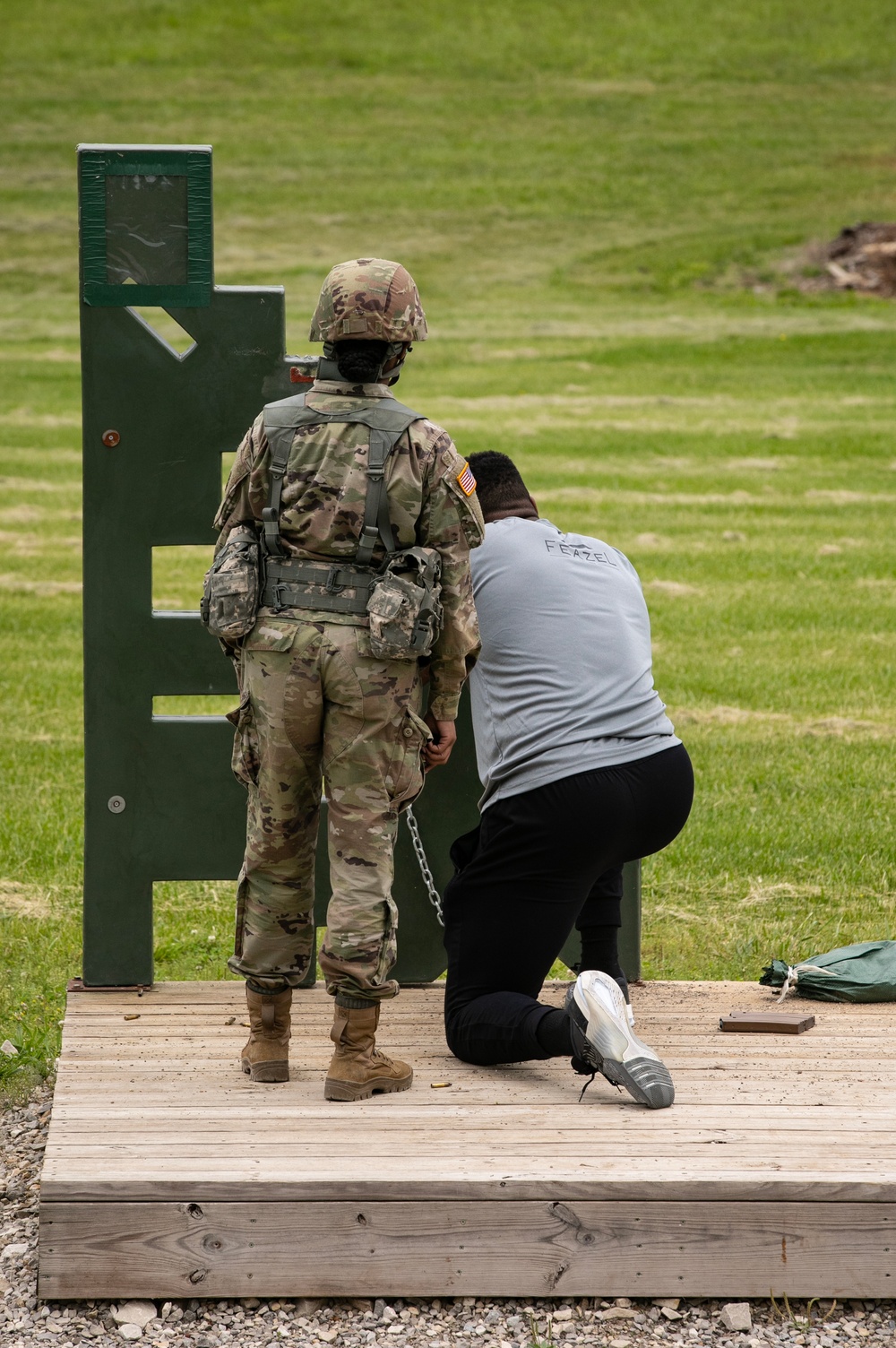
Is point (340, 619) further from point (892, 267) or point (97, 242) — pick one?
point (892, 267)

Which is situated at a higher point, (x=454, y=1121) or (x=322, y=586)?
(x=322, y=586)

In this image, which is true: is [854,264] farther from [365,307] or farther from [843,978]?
[365,307]

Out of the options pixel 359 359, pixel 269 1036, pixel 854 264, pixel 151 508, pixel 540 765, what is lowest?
pixel 269 1036

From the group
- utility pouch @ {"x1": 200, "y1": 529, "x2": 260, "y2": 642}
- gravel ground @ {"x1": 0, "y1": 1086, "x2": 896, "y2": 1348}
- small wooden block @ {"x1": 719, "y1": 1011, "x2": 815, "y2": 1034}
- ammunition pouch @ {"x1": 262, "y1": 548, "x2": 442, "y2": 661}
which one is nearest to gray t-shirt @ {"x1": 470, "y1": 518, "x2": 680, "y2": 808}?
ammunition pouch @ {"x1": 262, "y1": 548, "x2": 442, "y2": 661}

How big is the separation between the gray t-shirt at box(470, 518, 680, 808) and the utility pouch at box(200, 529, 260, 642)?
61 centimetres

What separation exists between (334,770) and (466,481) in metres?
0.65

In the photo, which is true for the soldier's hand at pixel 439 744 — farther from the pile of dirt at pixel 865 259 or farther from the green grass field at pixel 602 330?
the pile of dirt at pixel 865 259

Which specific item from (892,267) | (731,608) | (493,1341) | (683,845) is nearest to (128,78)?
(892,267)

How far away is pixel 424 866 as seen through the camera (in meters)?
4.45

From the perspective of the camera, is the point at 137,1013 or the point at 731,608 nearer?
the point at 137,1013

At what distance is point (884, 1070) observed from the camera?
3861 millimetres

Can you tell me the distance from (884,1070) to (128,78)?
152 feet

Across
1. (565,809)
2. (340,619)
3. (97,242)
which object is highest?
(97,242)

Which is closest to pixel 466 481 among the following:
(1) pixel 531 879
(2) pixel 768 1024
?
(1) pixel 531 879
